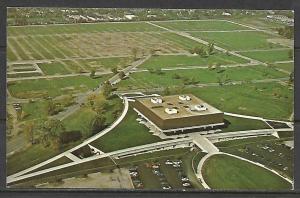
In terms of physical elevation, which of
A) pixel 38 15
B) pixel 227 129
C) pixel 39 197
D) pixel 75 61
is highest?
pixel 38 15

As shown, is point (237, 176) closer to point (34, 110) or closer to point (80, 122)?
point (80, 122)

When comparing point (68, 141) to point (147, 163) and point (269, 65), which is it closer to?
point (147, 163)

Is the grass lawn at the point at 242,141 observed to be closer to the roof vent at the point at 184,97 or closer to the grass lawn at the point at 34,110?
the roof vent at the point at 184,97

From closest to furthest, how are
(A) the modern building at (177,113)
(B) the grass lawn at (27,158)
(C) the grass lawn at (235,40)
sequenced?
(B) the grass lawn at (27,158) → (A) the modern building at (177,113) → (C) the grass lawn at (235,40)

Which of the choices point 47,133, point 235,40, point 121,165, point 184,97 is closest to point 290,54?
point 235,40

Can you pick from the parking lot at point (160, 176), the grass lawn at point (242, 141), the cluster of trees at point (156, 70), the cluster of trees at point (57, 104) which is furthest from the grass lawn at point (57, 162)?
the grass lawn at point (242, 141)

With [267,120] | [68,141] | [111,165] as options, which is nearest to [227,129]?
[267,120]
